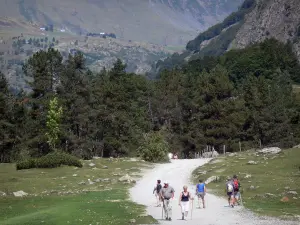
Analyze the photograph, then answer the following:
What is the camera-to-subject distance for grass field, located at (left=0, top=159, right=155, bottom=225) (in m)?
34.6

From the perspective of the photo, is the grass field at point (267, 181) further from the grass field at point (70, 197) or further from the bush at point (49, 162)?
the bush at point (49, 162)

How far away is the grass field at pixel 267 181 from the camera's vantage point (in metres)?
38.8

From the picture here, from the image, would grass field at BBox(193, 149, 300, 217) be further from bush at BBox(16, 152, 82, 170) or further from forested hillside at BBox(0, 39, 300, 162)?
forested hillside at BBox(0, 39, 300, 162)

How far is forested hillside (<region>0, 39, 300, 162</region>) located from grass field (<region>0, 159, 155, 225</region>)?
27.0m

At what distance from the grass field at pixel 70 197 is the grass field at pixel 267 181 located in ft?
31.5

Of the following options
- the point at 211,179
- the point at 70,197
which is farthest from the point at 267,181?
the point at 70,197

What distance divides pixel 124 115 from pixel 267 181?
65.7 meters

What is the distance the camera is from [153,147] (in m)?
93.8

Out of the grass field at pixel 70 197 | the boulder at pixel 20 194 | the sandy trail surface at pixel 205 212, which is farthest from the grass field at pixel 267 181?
the boulder at pixel 20 194

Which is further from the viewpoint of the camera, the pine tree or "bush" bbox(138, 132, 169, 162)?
the pine tree

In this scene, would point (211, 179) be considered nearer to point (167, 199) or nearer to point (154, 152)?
point (167, 199)

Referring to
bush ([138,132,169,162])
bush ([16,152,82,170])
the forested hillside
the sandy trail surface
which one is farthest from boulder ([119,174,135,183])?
the forested hillside

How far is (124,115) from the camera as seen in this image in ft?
378

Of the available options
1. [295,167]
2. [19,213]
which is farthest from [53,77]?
[19,213]
